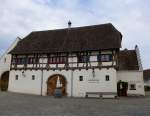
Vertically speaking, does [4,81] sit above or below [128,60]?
below

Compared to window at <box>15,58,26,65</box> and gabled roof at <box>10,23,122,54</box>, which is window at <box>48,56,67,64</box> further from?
window at <box>15,58,26,65</box>

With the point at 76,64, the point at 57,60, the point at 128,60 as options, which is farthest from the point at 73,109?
the point at 128,60

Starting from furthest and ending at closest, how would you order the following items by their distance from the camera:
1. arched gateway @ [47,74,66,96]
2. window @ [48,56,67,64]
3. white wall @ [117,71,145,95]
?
1. white wall @ [117,71,145,95]
2. window @ [48,56,67,64]
3. arched gateway @ [47,74,66,96]

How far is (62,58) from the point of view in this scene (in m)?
26.1

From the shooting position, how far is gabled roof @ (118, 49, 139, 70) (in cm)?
2795

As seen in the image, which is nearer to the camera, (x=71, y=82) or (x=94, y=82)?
(x=94, y=82)

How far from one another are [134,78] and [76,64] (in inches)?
302

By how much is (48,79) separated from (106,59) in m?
7.46

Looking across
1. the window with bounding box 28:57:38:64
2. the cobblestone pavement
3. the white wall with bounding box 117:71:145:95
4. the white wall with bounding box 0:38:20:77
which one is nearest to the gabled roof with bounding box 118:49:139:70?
the white wall with bounding box 117:71:145:95

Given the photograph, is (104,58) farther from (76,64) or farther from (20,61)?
(20,61)

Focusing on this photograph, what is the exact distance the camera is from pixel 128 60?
29.5 meters

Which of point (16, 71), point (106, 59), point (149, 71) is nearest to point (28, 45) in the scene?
point (16, 71)

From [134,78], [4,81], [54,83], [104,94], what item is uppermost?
[134,78]

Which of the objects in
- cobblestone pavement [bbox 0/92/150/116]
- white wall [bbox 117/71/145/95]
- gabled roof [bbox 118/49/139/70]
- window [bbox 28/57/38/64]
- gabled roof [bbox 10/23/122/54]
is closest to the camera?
cobblestone pavement [bbox 0/92/150/116]
